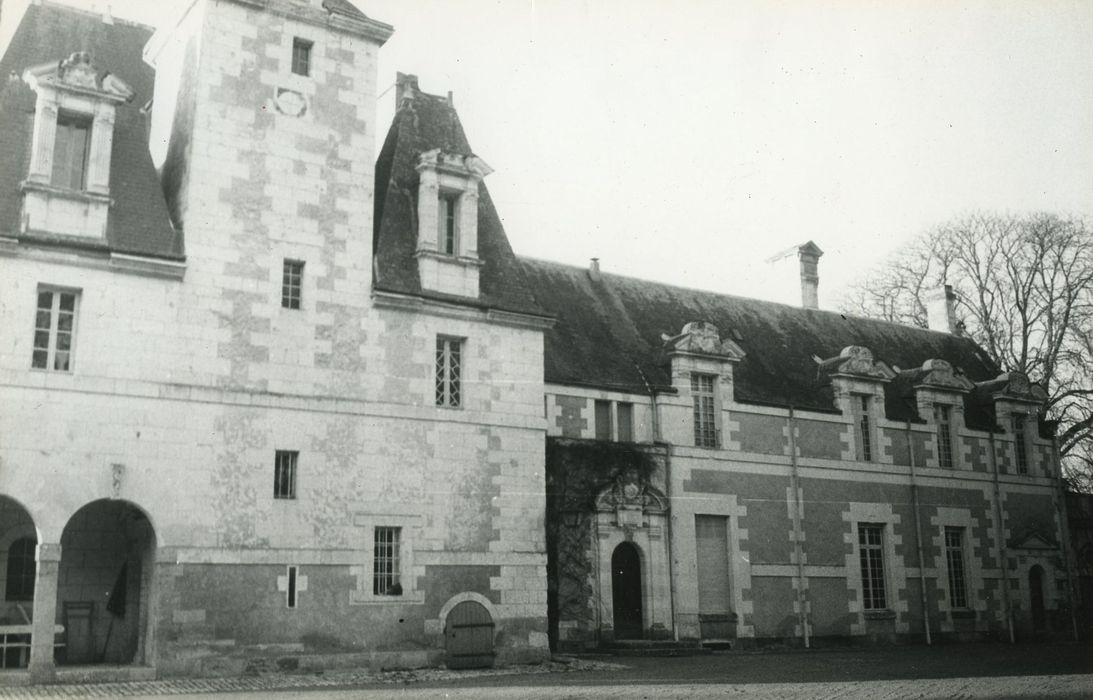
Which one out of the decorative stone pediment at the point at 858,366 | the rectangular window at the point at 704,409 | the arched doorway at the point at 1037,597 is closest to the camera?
the rectangular window at the point at 704,409

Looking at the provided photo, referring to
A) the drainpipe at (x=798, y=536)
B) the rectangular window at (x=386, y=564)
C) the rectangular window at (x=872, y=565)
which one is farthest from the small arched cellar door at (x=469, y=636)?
the rectangular window at (x=872, y=565)

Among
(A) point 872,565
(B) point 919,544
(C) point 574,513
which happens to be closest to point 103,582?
(C) point 574,513

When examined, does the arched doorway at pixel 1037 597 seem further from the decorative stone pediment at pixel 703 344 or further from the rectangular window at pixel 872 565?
the decorative stone pediment at pixel 703 344

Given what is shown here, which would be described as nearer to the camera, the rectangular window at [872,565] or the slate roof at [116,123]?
the slate roof at [116,123]

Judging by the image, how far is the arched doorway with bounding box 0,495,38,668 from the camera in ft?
54.9

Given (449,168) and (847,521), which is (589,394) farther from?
(847,521)

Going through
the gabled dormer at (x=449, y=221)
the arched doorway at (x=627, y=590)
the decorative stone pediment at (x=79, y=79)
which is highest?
the decorative stone pediment at (x=79, y=79)

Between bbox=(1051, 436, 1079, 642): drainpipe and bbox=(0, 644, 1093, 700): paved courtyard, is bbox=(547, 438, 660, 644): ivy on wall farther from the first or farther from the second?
bbox=(1051, 436, 1079, 642): drainpipe

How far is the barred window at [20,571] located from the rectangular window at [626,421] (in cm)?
1155

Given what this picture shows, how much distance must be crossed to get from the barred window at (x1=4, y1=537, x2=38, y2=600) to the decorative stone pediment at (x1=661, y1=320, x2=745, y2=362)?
1355 cm

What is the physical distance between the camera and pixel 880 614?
85.1 ft

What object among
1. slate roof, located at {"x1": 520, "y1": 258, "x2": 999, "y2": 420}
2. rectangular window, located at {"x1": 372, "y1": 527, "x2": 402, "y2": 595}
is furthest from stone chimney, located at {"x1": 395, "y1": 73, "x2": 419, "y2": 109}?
rectangular window, located at {"x1": 372, "y1": 527, "x2": 402, "y2": 595}

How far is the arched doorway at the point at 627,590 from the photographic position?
2222cm

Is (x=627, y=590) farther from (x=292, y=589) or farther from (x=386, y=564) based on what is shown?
(x=292, y=589)
